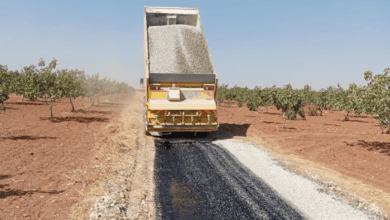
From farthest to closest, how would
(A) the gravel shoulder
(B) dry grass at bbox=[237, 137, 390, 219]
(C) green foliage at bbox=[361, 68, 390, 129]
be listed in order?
(C) green foliage at bbox=[361, 68, 390, 129], (B) dry grass at bbox=[237, 137, 390, 219], (A) the gravel shoulder

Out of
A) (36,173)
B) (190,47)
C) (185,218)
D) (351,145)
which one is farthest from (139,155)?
(351,145)

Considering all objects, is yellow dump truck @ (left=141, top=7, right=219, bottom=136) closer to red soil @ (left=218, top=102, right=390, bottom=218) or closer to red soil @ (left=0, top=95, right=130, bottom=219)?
red soil @ (left=0, top=95, right=130, bottom=219)

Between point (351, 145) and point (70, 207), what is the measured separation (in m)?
15.5

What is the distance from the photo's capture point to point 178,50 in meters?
14.6

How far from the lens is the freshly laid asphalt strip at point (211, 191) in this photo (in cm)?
667

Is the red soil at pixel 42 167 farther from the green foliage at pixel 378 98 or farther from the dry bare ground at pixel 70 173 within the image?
the green foliage at pixel 378 98

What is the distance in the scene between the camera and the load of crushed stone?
45.4 ft

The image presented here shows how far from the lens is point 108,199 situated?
23.4ft

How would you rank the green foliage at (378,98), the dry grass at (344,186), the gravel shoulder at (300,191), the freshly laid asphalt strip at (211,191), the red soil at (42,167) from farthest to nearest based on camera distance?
the green foliage at (378,98) < the dry grass at (344,186) < the gravel shoulder at (300,191) < the freshly laid asphalt strip at (211,191) < the red soil at (42,167)

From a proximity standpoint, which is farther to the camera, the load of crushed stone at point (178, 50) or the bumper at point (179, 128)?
the load of crushed stone at point (178, 50)

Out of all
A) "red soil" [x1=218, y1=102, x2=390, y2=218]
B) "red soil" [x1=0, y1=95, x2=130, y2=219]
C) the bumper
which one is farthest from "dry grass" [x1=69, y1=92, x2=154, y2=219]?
"red soil" [x1=218, y1=102, x2=390, y2=218]

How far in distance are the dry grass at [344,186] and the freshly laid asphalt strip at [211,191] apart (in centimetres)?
217

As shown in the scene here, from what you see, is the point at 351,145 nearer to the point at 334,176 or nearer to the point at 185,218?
the point at 334,176

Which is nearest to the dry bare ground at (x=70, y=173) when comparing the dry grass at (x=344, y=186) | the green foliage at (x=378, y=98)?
the dry grass at (x=344, y=186)
